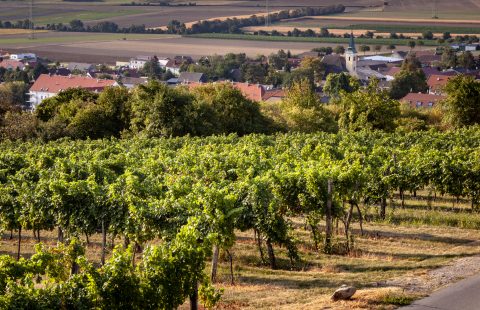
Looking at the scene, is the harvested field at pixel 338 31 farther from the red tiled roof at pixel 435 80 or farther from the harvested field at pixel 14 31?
the red tiled roof at pixel 435 80

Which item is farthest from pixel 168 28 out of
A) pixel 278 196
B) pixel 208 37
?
pixel 278 196

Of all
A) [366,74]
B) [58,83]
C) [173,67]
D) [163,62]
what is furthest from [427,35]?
[58,83]

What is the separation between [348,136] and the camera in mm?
45719

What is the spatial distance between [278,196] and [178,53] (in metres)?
142

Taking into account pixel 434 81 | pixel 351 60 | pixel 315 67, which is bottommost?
pixel 434 81

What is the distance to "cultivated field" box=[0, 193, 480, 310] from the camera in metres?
21.7

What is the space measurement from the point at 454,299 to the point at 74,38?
6709 inches

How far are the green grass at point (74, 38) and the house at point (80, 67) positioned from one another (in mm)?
24941

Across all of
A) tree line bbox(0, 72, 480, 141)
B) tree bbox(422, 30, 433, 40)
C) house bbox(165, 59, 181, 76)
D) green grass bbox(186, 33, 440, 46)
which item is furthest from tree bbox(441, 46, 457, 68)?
tree line bbox(0, 72, 480, 141)

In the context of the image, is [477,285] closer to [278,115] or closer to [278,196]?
[278,196]

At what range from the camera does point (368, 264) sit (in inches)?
1020

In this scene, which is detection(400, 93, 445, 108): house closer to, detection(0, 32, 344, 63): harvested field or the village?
the village

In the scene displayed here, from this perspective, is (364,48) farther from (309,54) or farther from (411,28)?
(411,28)

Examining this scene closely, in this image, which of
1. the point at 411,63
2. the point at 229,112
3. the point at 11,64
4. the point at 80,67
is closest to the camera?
the point at 229,112
